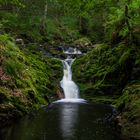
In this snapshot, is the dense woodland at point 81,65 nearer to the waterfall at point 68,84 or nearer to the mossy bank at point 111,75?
the mossy bank at point 111,75

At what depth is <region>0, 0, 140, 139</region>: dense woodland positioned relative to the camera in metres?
17.4

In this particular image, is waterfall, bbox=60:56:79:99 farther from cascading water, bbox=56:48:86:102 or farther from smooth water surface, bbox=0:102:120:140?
smooth water surface, bbox=0:102:120:140

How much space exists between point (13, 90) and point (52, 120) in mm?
3082

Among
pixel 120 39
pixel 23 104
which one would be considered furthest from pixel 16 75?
pixel 120 39

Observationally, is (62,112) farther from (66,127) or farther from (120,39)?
(120,39)

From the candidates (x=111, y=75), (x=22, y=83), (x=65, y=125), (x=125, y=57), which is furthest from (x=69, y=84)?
(x=65, y=125)

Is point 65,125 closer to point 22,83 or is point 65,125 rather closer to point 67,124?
point 67,124

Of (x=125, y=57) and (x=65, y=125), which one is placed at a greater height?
(x=125, y=57)

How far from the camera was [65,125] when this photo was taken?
15.5 m

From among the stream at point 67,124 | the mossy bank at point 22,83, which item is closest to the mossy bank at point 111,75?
the stream at point 67,124

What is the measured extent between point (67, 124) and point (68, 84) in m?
11.2

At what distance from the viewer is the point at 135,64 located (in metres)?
22.2

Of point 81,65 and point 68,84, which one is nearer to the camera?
point 68,84

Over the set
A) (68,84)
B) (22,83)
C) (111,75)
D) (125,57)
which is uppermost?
(125,57)
